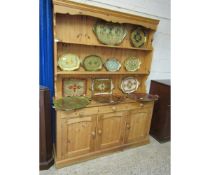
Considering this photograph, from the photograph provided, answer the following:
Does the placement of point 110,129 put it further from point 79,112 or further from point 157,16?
point 157,16

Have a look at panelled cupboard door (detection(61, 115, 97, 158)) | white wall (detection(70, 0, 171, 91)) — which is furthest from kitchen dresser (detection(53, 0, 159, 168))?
white wall (detection(70, 0, 171, 91))

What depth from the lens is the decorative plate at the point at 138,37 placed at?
226cm

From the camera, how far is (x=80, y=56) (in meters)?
2.03

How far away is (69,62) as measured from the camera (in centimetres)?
194

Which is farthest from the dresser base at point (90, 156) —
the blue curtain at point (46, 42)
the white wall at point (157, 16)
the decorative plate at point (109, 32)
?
the decorative plate at point (109, 32)

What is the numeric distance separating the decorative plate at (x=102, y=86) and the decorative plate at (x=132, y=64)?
36 cm

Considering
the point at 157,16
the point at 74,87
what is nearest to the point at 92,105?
the point at 74,87

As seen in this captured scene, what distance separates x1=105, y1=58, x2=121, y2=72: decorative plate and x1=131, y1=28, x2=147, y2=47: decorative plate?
1.24ft

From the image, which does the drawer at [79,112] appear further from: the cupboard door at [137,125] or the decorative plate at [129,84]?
the decorative plate at [129,84]

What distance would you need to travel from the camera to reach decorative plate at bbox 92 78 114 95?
220 centimetres

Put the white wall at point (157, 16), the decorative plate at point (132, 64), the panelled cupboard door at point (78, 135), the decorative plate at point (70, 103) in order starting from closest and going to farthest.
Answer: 1. the decorative plate at point (70, 103)
2. the panelled cupboard door at point (78, 135)
3. the white wall at point (157, 16)
4. the decorative plate at point (132, 64)

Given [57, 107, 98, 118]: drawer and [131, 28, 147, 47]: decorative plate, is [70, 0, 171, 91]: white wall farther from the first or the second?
[57, 107, 98, 118]: drawer

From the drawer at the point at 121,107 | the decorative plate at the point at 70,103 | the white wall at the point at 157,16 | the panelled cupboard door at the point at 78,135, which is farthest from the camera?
the white wall at the point at 157,16
